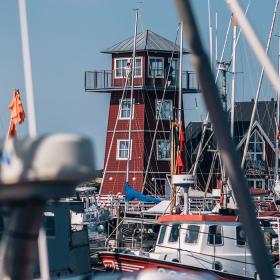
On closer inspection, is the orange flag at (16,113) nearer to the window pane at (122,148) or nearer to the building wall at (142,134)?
the building wall at (142,134)

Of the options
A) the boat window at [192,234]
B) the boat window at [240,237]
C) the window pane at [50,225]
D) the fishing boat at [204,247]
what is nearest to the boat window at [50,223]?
the window pane at [50,225]

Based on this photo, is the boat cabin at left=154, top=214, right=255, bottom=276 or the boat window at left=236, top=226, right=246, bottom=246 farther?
the boat window at left=236, top=226, right=246, bottom=246

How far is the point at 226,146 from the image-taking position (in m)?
4.86

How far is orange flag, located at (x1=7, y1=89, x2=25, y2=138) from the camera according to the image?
15000 millimetres

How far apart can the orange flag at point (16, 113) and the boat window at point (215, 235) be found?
25.3ft

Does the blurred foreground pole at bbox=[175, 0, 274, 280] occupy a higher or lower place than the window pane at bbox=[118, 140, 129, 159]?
higher

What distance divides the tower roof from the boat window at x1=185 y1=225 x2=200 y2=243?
42.3m

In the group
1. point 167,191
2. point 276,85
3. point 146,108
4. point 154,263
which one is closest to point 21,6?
point 276,85

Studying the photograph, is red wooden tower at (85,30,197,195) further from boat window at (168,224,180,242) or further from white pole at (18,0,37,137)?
white pole at (18,0,37,137)

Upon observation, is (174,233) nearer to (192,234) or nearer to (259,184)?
(192,234)

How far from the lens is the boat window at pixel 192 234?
2239 cm

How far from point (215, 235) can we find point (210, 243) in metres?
0.21

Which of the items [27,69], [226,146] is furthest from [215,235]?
[226,146]

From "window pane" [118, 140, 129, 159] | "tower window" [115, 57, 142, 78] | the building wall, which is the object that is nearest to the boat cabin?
the building wall
